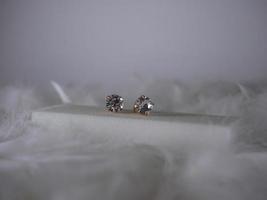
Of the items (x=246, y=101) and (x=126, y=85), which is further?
(x=126, y=85)

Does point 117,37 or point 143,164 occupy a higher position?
point 117,37

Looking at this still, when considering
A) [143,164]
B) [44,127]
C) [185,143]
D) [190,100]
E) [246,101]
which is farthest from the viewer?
[190,100]

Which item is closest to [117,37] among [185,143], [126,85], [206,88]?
[126,85]

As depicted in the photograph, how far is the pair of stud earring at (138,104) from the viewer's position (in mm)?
965

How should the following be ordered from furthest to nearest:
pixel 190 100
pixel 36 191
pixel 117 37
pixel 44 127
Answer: pixel 117 37, pixel 190 100, pixel 44 127, pixel 36 191

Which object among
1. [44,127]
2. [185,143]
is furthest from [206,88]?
[44,127]

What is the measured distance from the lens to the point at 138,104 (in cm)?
98

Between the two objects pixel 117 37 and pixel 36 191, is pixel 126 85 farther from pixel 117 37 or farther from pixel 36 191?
pixel 36 191

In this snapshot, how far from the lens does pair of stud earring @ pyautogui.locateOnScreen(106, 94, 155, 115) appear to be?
3.17ft

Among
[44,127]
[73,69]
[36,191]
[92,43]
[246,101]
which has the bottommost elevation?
[36,191]

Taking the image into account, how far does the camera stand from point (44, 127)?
0.98 metres

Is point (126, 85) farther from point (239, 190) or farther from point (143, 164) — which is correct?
point (239, 190)

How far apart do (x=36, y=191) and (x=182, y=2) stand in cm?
105

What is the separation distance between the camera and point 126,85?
1.39 metres
